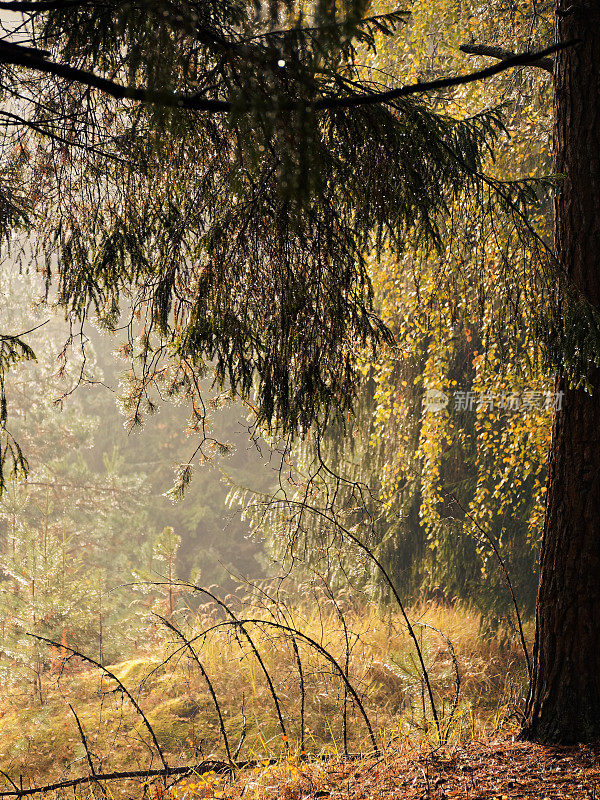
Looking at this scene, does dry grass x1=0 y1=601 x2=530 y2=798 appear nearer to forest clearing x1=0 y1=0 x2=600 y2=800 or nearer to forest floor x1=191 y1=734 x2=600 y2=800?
forest clearing x1=0 y1=0 x2=600 y2=800

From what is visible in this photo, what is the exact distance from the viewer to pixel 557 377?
2.81 metres

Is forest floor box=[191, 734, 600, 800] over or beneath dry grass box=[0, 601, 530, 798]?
over

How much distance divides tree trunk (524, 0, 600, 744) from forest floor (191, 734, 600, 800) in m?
0.20

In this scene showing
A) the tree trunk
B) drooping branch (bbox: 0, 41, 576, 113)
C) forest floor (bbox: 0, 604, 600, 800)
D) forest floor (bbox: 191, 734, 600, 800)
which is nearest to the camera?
drooping branch (bbox: 0, 41, 576, 113)

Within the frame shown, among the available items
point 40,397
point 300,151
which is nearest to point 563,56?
point 300,151

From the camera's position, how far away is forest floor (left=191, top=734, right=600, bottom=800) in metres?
2.18

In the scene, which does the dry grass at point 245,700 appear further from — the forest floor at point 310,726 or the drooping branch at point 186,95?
the drooping branch at point 186,95

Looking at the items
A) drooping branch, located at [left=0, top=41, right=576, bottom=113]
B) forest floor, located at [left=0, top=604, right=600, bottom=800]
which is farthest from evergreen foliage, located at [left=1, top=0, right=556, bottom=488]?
forest floor, located at [left=0, top=604, right=600, bottom=800]

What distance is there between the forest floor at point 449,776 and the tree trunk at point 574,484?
0.67ft

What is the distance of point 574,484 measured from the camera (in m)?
2.69

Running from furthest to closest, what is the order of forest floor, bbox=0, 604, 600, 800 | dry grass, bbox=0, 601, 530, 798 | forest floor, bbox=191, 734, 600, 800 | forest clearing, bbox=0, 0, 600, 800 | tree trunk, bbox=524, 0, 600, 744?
dry grass, bbox=0, 601, 530, 798 < tree trunk, bbox=524, 0, 600, 744 < forest floor, bbox=0, 604, 600, 800 < forest floor, bbox=191, 734, 600, 800 < forest clearing, bbox=0, 0, 600, 800

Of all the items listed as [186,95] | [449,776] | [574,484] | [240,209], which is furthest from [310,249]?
[449,776]

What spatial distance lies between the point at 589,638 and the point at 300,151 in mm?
2268

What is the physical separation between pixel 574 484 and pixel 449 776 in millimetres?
1241
